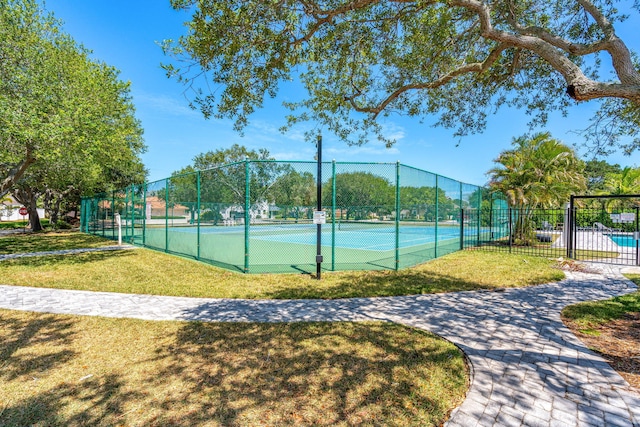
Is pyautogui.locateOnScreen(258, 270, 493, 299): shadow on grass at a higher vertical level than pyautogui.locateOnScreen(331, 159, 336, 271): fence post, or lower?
lower

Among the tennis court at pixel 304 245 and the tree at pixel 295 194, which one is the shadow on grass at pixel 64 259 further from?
the tree at pixel 295 194

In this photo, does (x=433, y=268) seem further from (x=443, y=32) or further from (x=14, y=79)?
(x=14, y=79)

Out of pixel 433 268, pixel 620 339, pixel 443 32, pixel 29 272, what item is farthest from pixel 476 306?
pixel 29 272

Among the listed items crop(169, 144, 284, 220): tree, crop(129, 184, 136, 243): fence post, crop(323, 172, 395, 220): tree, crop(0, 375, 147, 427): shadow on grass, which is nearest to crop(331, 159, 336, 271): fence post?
crop(323, 172, 395, 220): tree

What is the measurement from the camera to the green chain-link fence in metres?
8.79

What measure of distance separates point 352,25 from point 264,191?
6.03 meters

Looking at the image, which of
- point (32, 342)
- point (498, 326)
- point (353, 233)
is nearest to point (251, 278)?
point (32, 342)

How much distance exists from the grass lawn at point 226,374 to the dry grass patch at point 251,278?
6.55 feet

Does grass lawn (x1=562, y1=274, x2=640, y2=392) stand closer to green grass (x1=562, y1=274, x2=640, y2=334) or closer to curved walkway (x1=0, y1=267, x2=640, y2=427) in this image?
green grass (x1=562, y1=274, x2=640, y2=334)

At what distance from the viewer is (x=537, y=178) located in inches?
622

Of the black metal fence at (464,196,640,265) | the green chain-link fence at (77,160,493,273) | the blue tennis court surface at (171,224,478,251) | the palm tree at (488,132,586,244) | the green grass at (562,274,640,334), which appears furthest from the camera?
the palm tree at (488,132,586,244)

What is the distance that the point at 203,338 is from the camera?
4.15 metres

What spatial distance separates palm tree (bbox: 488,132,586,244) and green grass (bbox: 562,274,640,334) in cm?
1033

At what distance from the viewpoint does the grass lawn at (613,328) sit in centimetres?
352
